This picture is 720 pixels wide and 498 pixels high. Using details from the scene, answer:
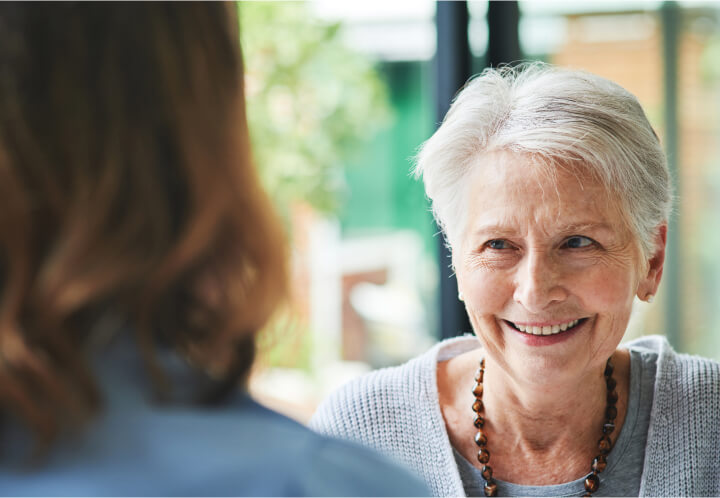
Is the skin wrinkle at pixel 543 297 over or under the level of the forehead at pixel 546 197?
under

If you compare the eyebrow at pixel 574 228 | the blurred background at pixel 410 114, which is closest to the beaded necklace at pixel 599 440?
the eyebrow at pixel 574 228

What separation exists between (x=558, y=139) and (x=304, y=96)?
167 centimetres

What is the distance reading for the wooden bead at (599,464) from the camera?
56.3 inches

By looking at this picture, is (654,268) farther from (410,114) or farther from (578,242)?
(410,114)

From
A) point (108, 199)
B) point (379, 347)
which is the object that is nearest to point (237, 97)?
point (108, 199)

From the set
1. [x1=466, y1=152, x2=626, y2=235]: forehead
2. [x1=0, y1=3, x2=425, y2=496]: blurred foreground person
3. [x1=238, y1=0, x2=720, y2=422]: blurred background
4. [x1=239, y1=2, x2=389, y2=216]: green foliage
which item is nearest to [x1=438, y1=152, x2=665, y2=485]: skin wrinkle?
[x1=466, y1=152, x2=626, y2=235]: forehead

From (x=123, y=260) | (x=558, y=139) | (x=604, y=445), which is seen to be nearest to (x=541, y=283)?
(x=558, y=139)

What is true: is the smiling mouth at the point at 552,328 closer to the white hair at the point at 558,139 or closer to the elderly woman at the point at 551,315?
the elderly woman at the point at 551,315

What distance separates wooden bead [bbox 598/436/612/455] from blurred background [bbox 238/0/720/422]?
1.29 meters

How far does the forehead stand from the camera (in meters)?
1.34

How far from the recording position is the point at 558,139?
135cm

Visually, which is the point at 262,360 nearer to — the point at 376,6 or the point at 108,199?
the point at 108,199

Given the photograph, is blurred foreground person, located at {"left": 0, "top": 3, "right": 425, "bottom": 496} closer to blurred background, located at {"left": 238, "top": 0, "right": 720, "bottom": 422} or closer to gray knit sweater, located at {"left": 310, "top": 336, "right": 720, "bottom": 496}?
gray knit sweater, located at {"left": 310, "top": 336, "right": 720, "bottom": 496}

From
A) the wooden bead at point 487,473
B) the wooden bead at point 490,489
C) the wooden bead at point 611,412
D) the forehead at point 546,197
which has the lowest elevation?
the wooden bead at point 490,489
